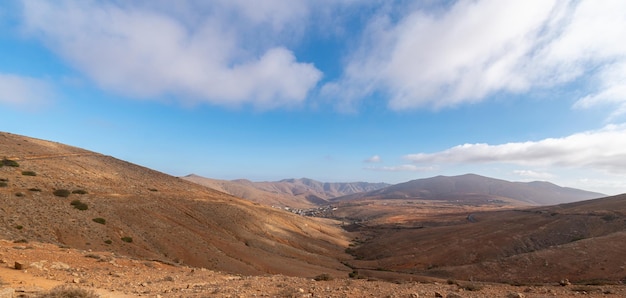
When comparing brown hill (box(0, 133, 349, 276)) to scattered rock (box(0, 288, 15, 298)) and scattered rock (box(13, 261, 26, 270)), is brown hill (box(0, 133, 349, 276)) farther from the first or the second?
scattered rock (box(0, 288, 15, 298))

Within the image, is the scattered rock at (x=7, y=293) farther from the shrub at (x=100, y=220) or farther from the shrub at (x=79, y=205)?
the shrub at (x=79, y=205)

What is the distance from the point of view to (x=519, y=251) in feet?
142

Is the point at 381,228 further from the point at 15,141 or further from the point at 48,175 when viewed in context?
the point at 15,141

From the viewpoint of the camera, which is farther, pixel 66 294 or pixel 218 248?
pixel 218 248

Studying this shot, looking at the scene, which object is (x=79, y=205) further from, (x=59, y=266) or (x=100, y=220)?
(x=59, y=266)

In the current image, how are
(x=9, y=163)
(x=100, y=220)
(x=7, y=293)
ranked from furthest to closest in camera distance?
(x=9, y=163) < (x=100, y=220) < (x=7, y=293)

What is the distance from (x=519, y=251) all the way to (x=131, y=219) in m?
51.1

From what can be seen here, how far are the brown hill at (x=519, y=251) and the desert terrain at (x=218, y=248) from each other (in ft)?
0.56

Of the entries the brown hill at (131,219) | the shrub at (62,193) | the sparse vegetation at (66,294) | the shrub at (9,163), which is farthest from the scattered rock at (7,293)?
the shrub at (9,163)

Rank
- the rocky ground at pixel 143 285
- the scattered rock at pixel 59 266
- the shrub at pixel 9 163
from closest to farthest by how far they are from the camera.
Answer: the rocky ground at pixel 143 285 < the scattered rock at pixel 59 266 < the shrub at pixel 9 163

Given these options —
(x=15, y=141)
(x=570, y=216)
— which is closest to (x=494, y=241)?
(x=570, y=216)

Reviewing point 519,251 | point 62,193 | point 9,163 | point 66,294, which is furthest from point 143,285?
point 519,251

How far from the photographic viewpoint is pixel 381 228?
90.6 m

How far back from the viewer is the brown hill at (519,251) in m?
29.4
